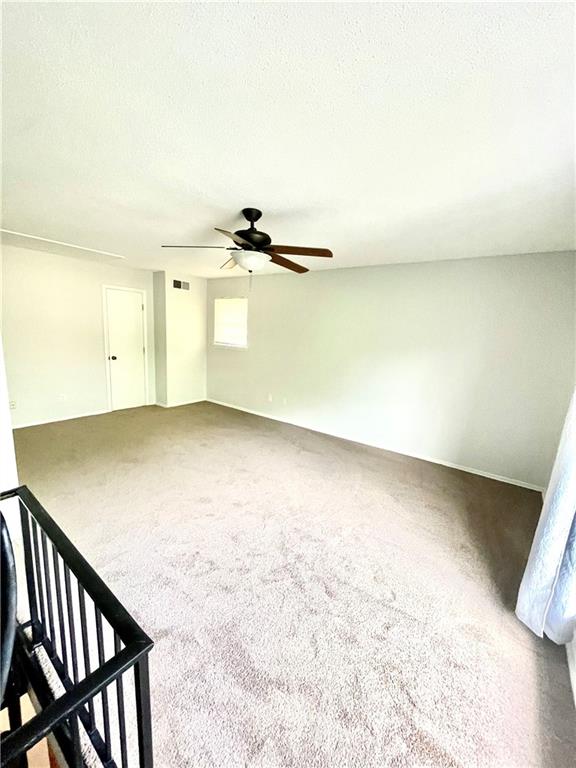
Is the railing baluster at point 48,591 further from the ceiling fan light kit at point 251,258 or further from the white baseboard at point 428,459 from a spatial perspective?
the white baseboard at point 428,459

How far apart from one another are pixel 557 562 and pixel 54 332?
585 centimetres

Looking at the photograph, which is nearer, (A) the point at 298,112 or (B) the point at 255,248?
(A) the point at 298,112

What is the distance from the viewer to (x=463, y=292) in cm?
354

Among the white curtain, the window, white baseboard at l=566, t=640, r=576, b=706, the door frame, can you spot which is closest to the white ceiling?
the white curtain

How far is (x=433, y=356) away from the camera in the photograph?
3.78 metres

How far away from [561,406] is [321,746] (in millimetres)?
3426

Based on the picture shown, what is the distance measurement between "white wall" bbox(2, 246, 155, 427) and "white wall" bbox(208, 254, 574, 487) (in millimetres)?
2538

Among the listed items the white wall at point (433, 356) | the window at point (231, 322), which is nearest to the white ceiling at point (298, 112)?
the white wall at point (433, 356)

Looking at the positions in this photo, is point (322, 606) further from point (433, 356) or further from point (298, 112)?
point (433, 356)

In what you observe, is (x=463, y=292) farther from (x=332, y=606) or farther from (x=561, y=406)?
(x=332, y=606)

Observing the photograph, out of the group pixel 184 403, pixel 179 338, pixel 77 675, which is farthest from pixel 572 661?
pixel 179 338

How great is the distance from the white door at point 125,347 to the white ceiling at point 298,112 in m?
2.76

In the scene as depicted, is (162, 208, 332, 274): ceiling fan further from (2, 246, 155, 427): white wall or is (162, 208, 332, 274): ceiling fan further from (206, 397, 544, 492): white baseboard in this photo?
(2, 246, 155, 427): white wall

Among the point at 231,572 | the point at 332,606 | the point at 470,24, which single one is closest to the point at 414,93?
the point at 470,24
